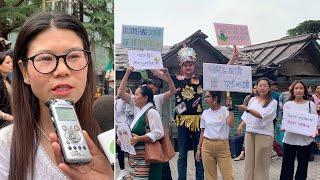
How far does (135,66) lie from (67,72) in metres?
0.94

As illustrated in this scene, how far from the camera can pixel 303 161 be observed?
7.13 ft

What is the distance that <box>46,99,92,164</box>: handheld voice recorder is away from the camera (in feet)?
2.29

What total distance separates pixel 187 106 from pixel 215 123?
16cm

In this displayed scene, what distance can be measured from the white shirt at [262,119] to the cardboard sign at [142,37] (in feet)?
1.94

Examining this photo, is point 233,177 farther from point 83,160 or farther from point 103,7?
point 83,160

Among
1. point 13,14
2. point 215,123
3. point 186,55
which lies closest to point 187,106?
point 215,123

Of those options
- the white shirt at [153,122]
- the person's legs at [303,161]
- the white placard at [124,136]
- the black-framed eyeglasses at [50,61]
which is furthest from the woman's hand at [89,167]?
the person's legs at [303,161]

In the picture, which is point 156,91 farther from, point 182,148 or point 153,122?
point 182,148

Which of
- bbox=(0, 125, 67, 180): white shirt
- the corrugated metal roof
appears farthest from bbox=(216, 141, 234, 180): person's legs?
bbox=(0, 125, 67, 180): white shirt

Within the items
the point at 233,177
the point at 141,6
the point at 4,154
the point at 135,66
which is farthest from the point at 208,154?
the point at 4,154

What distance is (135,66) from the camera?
177cm

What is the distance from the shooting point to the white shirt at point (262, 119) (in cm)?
210

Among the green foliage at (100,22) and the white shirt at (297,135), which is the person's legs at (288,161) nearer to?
the white shirt at (297,135)

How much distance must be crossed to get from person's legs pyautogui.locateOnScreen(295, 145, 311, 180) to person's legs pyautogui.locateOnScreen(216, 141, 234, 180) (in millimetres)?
351
